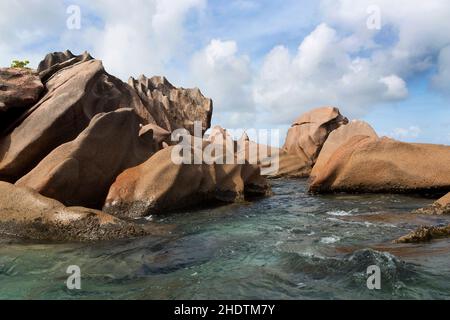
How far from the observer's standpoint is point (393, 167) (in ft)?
62.1

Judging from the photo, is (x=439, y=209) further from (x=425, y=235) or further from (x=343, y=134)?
(x=343, y=134)

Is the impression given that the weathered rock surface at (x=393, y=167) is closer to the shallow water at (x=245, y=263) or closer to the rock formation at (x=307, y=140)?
the shallow water at (x=245, y=263)

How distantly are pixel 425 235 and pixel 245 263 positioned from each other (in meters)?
4.51

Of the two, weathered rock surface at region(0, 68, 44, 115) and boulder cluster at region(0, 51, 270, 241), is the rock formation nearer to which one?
boulder cluster at region(0, 51, 270, 241)

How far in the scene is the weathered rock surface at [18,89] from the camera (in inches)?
648

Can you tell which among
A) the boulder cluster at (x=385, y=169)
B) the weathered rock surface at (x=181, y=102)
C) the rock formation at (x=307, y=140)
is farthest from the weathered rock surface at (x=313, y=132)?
the weathered rock surface at (x=181, y=102)

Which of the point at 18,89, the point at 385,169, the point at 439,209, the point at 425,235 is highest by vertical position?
the point at 18,89

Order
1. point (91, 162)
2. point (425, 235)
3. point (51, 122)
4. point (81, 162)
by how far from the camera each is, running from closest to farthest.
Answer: point (425, 235)
point (81, 162)
point (91, 162)
point (51, 122)

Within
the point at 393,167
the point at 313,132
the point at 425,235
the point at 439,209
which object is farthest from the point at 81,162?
the point at 313,132

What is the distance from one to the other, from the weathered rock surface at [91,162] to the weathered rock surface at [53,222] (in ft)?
6.06

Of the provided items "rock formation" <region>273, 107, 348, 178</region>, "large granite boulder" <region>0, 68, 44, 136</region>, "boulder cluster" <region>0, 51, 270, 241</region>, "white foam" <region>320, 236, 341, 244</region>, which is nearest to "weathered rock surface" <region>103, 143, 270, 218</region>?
"boulder cluster" <region>0, 51, 270, 241</region>

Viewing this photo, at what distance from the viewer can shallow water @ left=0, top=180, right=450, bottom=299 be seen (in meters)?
7.28

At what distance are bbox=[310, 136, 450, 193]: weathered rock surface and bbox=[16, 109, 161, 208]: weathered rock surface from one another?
9.06m
